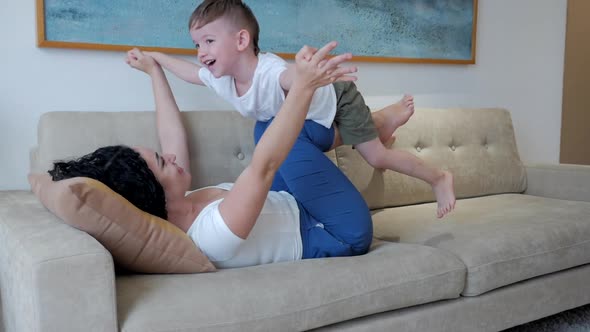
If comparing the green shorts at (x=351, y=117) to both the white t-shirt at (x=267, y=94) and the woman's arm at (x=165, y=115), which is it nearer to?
the white t-shirt at (x=267, y=94)

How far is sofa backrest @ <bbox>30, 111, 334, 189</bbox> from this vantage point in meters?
1.88

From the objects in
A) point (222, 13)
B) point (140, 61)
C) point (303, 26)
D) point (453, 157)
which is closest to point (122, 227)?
point (222, 13)

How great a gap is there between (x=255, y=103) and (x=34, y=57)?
0.80 m

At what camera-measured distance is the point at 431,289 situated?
1706mm

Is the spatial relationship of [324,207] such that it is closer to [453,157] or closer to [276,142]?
[276,142]

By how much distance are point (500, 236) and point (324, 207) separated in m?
0.62

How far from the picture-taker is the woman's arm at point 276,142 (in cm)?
134

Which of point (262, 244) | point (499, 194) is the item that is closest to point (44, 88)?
point (262, 244)

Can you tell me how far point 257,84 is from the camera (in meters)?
1.87

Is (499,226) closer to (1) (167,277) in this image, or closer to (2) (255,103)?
(2) (255,103)

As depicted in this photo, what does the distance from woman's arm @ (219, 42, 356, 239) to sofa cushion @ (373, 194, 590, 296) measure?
2.43ft

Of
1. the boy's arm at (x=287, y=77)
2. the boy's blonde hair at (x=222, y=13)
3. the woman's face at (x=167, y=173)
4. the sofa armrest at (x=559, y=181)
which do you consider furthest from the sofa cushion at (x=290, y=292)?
the sofa armrest at (x=559, y=181)

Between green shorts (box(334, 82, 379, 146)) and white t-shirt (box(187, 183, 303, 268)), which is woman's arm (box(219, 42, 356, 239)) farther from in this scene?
green shorts (box(334, 82, 379, 146))

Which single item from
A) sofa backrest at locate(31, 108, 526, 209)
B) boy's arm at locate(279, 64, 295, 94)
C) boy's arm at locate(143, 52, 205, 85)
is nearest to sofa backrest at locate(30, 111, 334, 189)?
sofa backrest at locate(31, 108, 526, 209)
